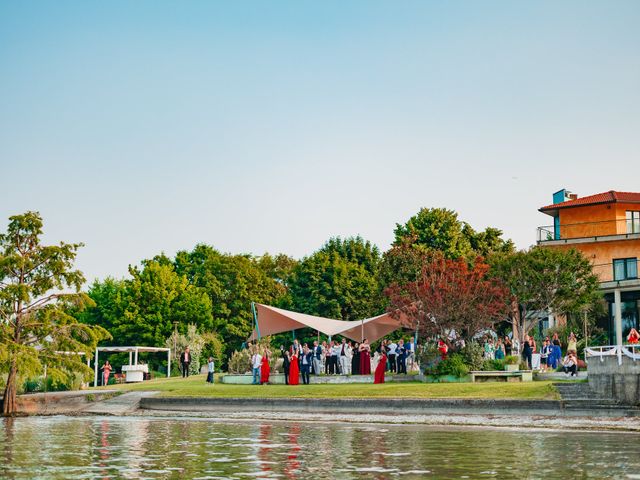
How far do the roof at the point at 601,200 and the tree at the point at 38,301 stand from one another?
3101 cm

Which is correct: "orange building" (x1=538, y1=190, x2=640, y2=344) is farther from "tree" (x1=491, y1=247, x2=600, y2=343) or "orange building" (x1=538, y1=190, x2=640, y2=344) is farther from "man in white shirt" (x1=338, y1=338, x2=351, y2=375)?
"man in white shirt" (x1=338, y1=338, x2=351, y2=375)

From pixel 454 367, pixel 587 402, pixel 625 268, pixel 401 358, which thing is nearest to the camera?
pixel 587 402

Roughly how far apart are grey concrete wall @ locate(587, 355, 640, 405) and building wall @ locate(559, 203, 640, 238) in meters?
24.5

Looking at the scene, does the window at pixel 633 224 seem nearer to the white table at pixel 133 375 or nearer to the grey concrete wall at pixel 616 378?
the grey concrete wall at pixel 616 378

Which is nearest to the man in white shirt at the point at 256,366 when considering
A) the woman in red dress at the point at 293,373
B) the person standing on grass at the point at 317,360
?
the woman in red dress at the point at 293,373

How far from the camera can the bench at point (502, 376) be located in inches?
1171

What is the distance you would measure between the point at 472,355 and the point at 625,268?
A: 65.7 ft

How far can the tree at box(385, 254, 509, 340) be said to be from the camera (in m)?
31.3

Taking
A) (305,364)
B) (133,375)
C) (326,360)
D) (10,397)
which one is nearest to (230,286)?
(133,375)

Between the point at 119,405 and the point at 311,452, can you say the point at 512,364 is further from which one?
the point at 311,452

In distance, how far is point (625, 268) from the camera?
47.3 metres

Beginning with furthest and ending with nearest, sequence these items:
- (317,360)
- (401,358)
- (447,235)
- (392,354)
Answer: (447,235)
(317,360)
(392,354)
(401,358)

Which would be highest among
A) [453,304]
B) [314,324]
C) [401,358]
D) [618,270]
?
[618,270]

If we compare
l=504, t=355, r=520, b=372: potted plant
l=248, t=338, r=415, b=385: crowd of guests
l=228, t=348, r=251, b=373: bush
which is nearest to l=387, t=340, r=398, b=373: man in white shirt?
l=248, t=338, r=415, b=385: crowd of guests
